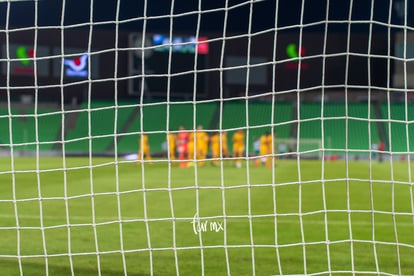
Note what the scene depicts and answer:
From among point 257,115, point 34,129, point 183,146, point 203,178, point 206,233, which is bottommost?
point 206,233

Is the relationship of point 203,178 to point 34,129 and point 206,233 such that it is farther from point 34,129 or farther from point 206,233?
point 34,129

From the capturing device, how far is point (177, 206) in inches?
294

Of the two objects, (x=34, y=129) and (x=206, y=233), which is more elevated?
(x=34, y=129)

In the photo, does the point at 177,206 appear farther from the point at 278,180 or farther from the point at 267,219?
the point at 278,180

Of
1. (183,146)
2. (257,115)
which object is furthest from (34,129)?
(183,146)

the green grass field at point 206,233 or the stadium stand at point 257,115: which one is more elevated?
the stadium stand at point 257,115

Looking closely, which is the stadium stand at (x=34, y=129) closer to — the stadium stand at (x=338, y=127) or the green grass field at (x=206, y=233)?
the stadium stand at (x=338, y=127)

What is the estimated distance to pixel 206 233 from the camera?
18.1ft

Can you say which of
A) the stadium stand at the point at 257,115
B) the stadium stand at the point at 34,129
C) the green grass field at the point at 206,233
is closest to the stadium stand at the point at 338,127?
the stadium stand at the point at 257,115

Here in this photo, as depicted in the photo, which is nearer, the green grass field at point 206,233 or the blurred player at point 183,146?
the green grass field at point 206,233

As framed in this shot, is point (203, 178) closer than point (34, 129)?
Yes

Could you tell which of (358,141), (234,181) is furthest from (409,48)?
(234,181)

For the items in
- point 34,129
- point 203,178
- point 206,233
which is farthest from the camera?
point 34,129

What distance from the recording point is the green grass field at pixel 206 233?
4.06 meters
